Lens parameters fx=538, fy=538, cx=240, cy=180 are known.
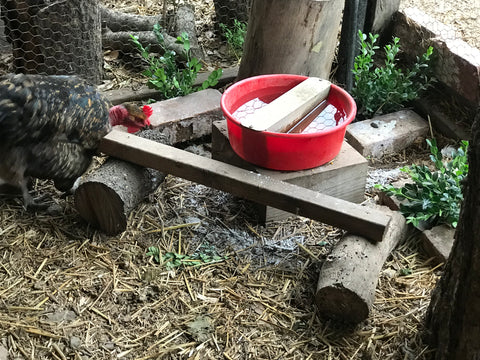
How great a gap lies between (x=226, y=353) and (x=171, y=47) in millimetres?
2386

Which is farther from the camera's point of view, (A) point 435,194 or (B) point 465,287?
(A) point 435,194

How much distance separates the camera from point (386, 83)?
321 centimetres

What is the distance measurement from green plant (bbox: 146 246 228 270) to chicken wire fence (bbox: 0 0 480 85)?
1.53 meters

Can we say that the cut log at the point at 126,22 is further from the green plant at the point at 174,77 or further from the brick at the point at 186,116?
the brick at the point at 186,116

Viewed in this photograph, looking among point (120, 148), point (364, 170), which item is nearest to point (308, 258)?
point (364, 170)

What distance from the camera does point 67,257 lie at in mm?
2418

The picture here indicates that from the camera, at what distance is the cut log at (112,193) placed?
94.1 inches

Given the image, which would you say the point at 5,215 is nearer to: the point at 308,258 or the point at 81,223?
the point at 81,223

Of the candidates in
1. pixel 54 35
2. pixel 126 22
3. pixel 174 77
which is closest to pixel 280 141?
pixel 174 77

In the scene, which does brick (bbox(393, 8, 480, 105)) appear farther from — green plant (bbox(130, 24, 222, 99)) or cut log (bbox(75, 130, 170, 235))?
cut log (bbox(75, 130, 170, 235))

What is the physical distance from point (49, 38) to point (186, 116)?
101 cm

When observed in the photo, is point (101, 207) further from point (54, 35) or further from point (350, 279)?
point (54, 35)

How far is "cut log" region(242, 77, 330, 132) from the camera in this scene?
2361mm

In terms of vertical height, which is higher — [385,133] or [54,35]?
[54,35]
